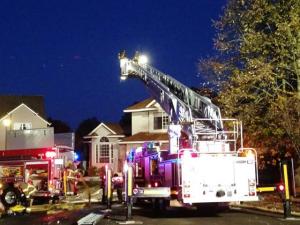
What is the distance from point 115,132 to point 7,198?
29.1m

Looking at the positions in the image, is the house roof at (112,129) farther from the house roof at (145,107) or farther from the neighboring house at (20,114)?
the house roof at (145,107)

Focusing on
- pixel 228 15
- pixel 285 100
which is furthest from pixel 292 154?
pixel 228 15

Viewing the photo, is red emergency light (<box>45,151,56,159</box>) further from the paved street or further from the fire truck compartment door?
the fire truck compartment door

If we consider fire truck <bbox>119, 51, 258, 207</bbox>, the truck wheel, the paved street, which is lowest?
the paved street

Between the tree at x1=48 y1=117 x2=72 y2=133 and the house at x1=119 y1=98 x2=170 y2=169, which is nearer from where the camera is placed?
the house at x1=119 y1=98 x2=170 y2=169

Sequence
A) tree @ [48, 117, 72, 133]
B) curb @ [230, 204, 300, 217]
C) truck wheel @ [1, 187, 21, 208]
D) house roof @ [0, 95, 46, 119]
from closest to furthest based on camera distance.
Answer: curb @ [230, 204, 300, 217] < truck wheel @ [1, 187, 21, 208] < house roof @ [0, 95, 46, 119] < tree @ [48, 117, 72, 133]

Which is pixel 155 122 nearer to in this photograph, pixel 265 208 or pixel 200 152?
pixel 265 208

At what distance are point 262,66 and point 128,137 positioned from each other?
82.7 ft

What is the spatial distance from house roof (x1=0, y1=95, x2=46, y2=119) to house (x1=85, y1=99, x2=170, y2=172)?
8862mm

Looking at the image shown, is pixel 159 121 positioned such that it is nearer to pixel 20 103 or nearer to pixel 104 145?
pixel 104 145

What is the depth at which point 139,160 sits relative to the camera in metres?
20.2

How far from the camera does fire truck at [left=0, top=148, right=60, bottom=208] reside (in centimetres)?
2452

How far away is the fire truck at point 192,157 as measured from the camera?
1462 cm

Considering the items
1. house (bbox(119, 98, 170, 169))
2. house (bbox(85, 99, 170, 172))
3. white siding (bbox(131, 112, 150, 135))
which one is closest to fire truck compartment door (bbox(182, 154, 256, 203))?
house (bbox(85, 99, 170, 172))
